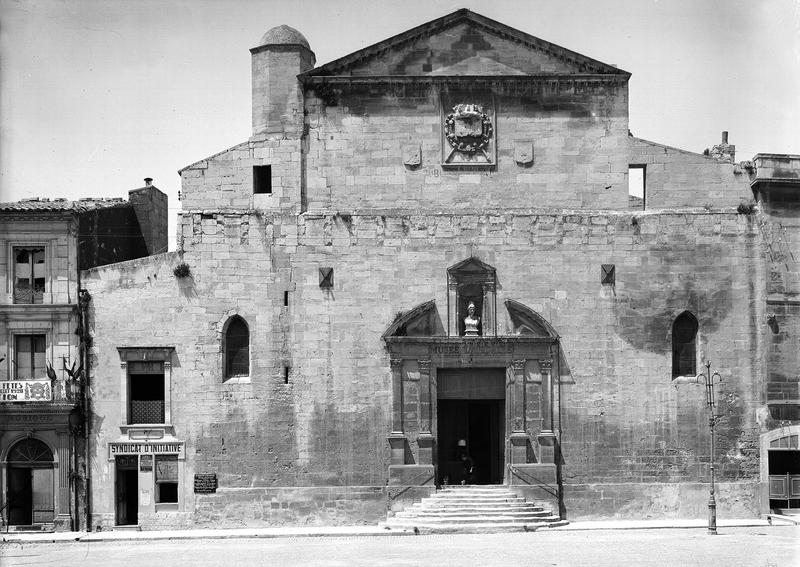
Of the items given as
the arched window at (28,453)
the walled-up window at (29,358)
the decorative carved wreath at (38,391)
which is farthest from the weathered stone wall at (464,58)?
the arched window at (28,453)

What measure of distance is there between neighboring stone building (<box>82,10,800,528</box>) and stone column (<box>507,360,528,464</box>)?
2.4 inches

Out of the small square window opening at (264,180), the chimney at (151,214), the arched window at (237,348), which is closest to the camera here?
the arched window at (237,348)

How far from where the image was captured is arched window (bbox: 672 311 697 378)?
37.0 m

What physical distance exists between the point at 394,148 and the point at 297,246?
12.8 ft

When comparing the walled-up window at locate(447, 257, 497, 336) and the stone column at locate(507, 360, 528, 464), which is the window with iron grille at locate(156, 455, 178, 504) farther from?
the stone column at locate(507, 360, 528, 464)

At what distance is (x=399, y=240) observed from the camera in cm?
3694

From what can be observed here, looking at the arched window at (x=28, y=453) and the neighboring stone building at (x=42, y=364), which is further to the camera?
the arched window at (x=28, y=453)

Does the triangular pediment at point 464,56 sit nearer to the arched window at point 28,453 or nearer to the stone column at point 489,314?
the stone column at point 489,314

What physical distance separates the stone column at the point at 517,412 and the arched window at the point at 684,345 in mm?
4396

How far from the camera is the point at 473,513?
34.8m

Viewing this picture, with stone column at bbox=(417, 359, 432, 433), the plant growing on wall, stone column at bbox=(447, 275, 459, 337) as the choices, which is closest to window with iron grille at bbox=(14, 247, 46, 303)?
the plant growing on wall

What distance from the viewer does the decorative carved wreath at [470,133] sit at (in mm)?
37125

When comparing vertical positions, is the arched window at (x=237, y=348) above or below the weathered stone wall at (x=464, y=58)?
below

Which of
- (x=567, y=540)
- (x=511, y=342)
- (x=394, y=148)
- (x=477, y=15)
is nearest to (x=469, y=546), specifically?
(x=567, y=540)
